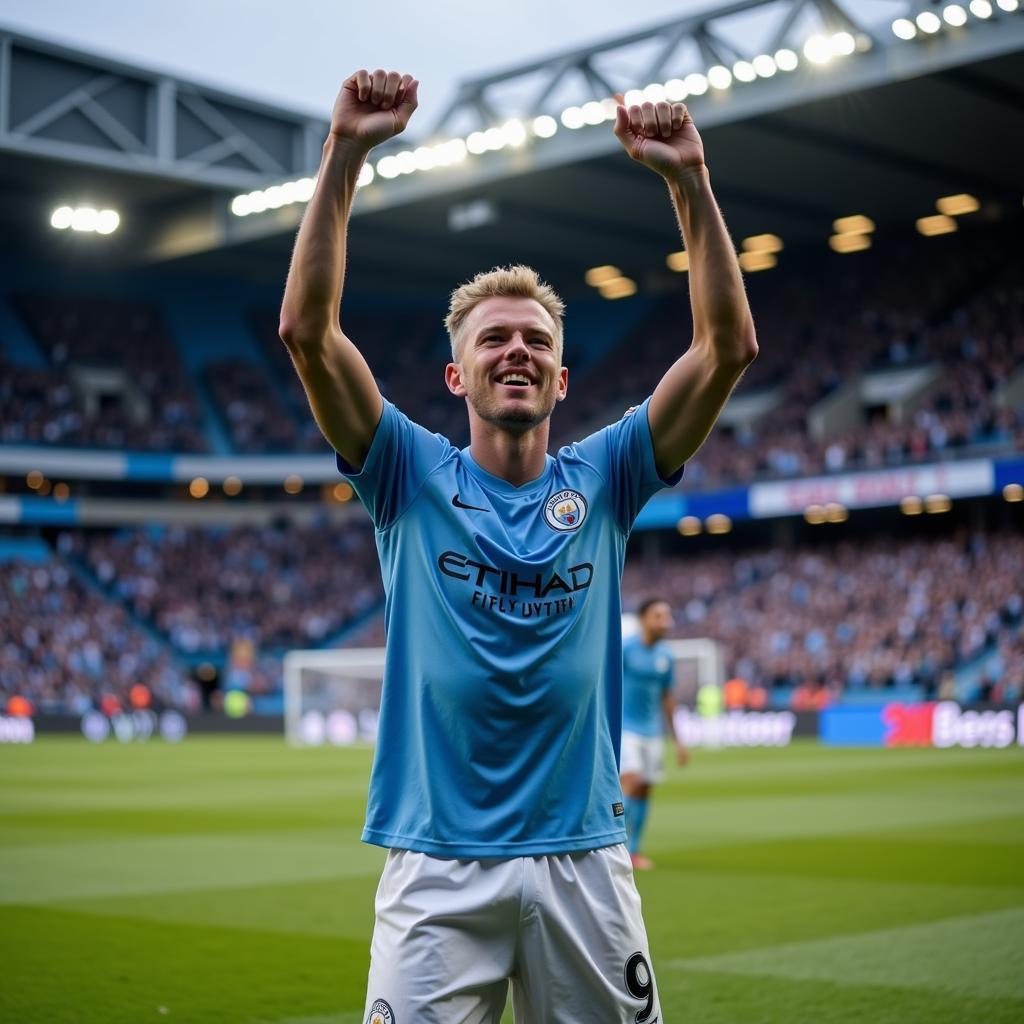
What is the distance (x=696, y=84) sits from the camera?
36375 mm

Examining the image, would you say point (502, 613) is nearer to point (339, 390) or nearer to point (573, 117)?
point (339, 390)

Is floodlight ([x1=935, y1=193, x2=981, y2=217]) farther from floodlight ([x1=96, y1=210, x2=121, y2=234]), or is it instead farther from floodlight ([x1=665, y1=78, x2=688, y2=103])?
floodlight ([x1=96, y1=210, x2=121, y2=234])

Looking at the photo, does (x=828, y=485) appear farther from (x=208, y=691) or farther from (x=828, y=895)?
(x=828, y=895)

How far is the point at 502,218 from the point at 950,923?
3957 cm

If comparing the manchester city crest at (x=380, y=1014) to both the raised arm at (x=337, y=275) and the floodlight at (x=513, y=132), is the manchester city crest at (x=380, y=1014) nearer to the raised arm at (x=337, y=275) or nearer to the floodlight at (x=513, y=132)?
the raised arm at (x=337, y=275)

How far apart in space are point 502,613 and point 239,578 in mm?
53272

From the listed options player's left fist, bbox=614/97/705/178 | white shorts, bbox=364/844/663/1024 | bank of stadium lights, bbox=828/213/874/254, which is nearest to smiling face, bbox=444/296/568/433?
player's left fist, bbox=614/97/705/178

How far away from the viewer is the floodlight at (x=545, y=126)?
39.4 m

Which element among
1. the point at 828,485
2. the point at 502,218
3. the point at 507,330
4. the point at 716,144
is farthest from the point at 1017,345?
the point at 507,330

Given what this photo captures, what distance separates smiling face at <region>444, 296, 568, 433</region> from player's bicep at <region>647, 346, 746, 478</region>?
0.27 metres

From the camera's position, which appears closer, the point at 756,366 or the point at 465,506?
the point at 465,506

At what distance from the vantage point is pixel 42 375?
5572 centimetres

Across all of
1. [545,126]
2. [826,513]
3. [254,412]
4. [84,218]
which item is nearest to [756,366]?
[826,513]

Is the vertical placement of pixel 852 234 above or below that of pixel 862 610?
above
